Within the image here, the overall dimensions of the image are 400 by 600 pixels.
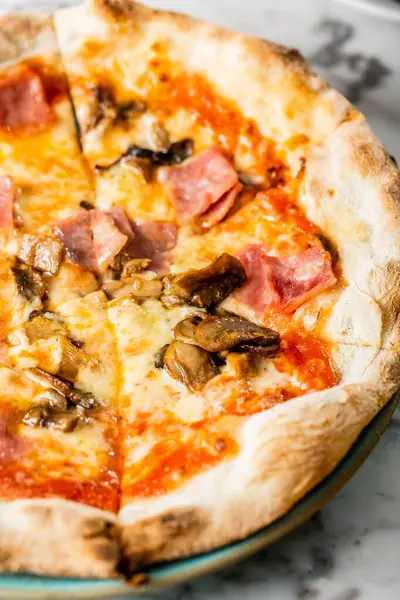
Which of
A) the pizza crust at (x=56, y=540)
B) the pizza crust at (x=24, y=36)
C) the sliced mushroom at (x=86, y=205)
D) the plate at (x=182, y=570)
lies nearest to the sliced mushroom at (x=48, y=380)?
the pizza crust at (x=56, y=540)

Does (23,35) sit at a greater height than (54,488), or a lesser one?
greater

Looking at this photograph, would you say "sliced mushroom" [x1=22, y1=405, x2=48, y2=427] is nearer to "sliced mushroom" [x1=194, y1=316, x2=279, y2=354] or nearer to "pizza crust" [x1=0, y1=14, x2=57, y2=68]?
"sliced mushroom" [x1=194, y1=316, x2=279, y2=354]

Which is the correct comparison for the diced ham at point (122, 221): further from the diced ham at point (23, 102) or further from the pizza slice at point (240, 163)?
the diced ham at point (23, 102)

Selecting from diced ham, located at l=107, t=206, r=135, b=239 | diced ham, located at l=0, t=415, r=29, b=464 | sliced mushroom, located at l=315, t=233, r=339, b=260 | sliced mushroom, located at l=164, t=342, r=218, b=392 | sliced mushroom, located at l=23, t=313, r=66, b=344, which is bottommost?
diced ham, located at l=0, t=415, r=29, b=464

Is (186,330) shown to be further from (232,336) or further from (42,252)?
(42,252)

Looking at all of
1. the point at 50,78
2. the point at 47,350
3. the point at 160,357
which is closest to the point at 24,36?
the point at 50,78

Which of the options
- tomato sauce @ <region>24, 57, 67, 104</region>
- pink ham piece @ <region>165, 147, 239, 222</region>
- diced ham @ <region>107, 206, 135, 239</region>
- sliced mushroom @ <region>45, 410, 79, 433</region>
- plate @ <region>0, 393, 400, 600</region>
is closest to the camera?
plate @ <region>0, 393, 400, 600</region>

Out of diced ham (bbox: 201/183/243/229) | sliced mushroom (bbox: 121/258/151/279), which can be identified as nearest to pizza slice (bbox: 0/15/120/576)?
sliced mushroom (bbox: 121/258/151/279)
